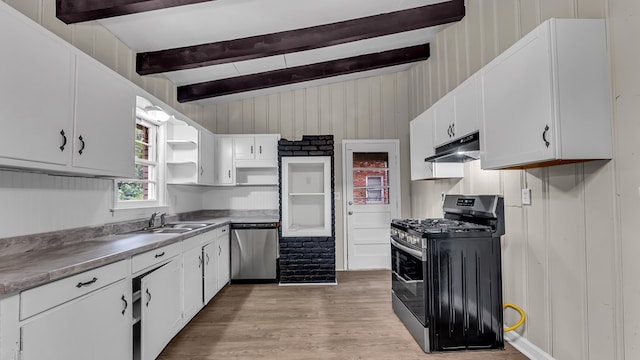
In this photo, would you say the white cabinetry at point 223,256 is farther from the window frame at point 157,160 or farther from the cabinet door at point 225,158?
the cabinet door at point 225,158

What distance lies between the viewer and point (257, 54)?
10.5 feet

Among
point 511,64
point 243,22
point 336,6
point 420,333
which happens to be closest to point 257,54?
point 243,22

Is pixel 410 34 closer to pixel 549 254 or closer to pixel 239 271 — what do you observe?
pixel 549 254

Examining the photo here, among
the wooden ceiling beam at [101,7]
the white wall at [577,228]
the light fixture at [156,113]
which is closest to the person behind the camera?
the white wall at [577,228]

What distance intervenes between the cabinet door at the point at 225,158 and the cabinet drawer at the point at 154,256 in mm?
1972

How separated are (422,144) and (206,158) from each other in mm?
2762

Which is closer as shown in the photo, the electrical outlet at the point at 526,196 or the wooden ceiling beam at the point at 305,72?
the electrical outlet at the point at 526,196

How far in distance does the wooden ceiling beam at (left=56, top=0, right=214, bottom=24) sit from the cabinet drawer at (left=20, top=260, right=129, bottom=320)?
177cm

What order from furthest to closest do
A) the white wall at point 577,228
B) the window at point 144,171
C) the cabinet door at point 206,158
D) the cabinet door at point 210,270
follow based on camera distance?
the cabinet door at point 206,158, the cabinet door at point 210,270, the window at point 144,171, the white wall at point 577,228

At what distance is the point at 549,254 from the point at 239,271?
3373 millimetres

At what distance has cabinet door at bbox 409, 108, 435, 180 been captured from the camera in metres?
3.30

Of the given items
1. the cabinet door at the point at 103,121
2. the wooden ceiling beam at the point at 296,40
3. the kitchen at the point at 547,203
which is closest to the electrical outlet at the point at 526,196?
the kitchen at the point at 547,203

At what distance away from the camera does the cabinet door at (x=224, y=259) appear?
368 cm

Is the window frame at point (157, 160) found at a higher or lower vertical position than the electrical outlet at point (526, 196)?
higher
